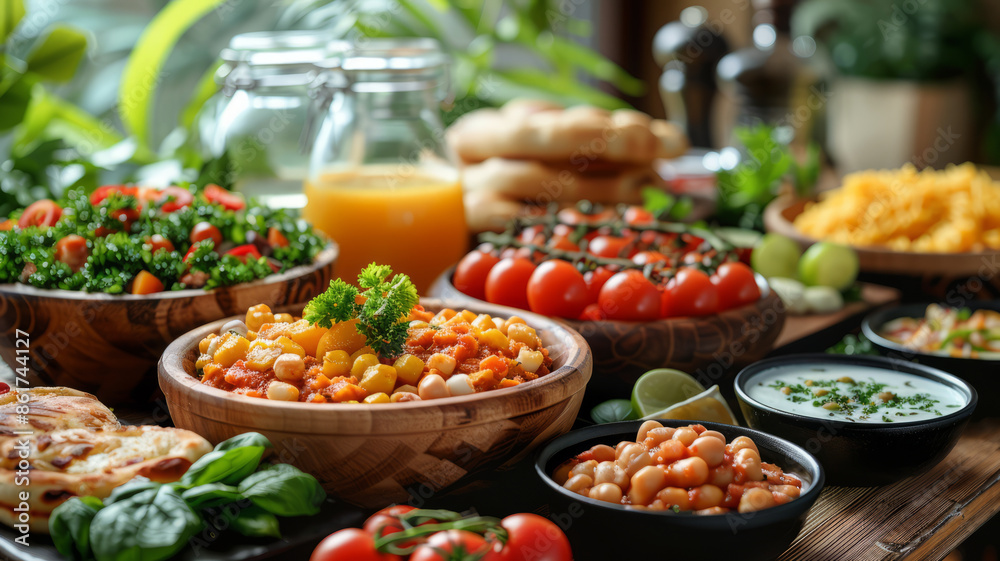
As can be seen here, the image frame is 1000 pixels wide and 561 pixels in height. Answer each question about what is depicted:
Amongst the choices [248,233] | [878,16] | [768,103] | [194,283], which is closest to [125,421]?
[194,283]

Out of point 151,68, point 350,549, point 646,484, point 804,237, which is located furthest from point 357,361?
point 151,68

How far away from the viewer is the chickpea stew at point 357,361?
4.20 ft

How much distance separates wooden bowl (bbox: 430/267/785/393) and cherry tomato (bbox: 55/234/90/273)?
0.72 m

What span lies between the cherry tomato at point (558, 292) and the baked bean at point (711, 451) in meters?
0.61

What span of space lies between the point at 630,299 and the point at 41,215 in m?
1.28

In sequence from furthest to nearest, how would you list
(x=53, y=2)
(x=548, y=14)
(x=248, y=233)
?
(x=548, y=14), (x=53, y=2), (x=248, y=233)

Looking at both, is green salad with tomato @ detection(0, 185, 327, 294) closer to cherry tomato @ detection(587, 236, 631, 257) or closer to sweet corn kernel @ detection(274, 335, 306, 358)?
sweet corn kernel @ detection(274, 335, 306, 358)

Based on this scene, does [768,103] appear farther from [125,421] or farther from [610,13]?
[125,421]

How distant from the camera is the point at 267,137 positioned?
242cm

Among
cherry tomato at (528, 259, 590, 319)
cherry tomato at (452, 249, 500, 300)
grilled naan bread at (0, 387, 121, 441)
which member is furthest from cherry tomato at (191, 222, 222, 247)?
cherry tomato at (528, 259, 590, 319)

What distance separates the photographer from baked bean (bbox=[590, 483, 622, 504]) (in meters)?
1.18

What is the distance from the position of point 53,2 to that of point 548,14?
88.8 inches

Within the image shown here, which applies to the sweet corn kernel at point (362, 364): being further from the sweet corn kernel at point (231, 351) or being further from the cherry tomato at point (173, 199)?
the cherry tomato at point (173, 199)

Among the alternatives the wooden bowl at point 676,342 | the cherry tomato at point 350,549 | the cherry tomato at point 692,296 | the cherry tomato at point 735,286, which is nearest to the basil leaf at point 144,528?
the cherry tomato at point 350,549
